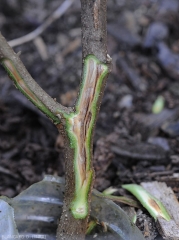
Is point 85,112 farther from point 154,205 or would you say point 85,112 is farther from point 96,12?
point 154,205

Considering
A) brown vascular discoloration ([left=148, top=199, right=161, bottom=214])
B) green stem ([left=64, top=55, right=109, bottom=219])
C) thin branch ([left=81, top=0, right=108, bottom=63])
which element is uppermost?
thin branch ([left=81, top=0, right=108, bottom=63])

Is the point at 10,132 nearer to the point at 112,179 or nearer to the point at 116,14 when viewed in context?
the point at 112,179

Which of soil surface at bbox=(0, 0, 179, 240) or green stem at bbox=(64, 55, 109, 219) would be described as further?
soil surface at bbox=(0, 0, 179, 240)

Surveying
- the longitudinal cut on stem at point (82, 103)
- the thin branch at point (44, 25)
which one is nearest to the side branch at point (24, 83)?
the longitudinal cut on stem at point (82, 103)

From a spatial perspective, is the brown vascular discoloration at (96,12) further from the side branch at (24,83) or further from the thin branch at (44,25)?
the thin branch at (44,25)

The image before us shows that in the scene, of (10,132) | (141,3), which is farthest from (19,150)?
(141,3)

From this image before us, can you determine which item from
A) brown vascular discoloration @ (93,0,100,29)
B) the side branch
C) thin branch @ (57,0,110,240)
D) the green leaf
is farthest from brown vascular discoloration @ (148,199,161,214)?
brown vascular discoloration @ (93,0,100,29)

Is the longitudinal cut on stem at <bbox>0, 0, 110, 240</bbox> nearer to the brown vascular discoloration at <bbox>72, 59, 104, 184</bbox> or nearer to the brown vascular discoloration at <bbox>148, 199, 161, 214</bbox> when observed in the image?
the brown vascular discoloration at <bbox>72, 59, 104, 184</bbox>
